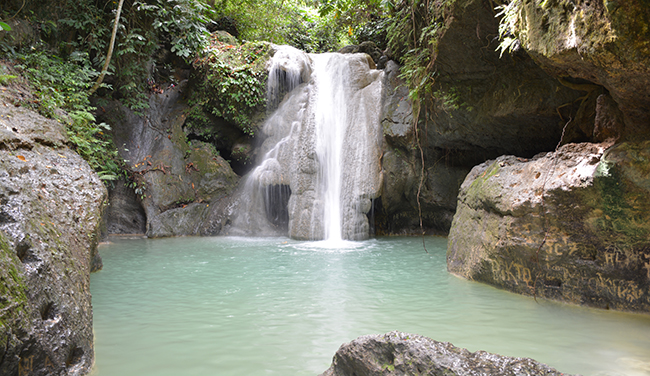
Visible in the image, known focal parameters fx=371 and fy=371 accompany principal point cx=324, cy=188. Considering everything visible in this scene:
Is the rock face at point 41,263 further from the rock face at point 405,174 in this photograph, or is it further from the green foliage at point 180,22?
the rock face at point 405,174

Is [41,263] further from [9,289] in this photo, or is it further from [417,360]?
[417,360]

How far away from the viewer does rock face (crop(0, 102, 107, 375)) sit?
2152 mm

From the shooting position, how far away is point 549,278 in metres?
4.37

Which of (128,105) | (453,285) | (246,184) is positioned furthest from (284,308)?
(128,105)

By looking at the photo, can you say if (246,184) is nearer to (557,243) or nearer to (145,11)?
(145,11)

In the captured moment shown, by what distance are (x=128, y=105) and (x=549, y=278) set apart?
1103 centimetres

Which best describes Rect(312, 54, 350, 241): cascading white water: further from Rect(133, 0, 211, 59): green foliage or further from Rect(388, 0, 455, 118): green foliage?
Rect(133, 0, 211, 59): green foliage

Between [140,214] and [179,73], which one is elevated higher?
[179,73]

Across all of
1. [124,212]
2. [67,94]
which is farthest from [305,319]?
[124,212]

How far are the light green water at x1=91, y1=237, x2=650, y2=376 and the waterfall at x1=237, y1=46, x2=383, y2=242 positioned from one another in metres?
3.56

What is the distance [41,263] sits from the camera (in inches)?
101

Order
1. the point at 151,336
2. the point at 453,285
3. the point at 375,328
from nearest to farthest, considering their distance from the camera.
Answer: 1. the point at 151,336
2. the point at 375,328
3. the point at 453,285

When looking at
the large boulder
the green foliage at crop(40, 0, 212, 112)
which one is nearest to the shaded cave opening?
the green foliage at crop(40, 0, 212, 112)

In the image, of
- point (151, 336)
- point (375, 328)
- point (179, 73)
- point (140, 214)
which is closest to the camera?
point (151, 336)
